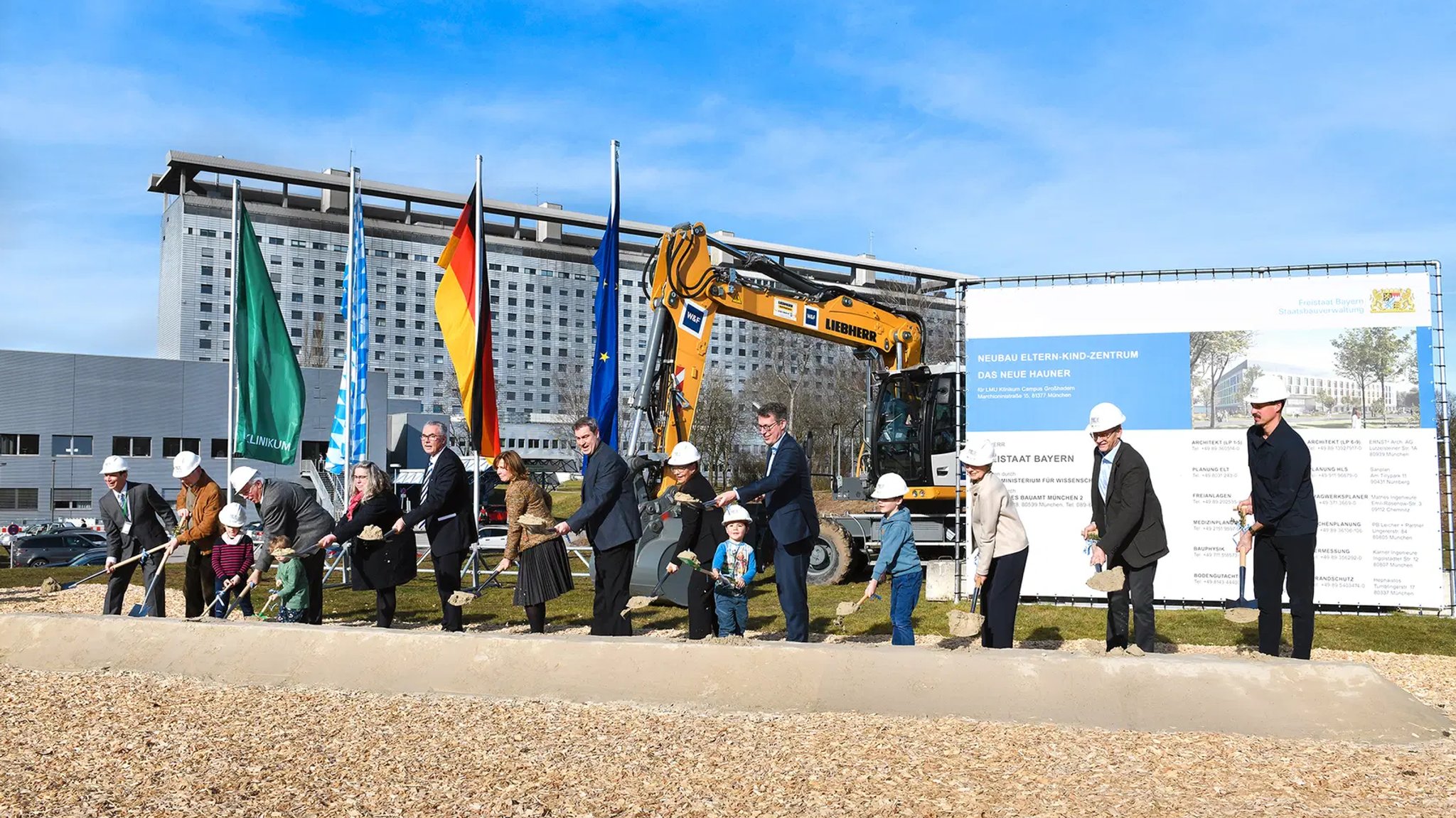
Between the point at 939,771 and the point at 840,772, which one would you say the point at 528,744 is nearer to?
the point at 840,772

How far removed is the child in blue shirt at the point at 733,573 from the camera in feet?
25.7

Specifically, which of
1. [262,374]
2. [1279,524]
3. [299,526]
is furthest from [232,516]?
[1279,524]

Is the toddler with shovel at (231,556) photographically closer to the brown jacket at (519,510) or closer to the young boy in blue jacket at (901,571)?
the brown jacket at (519,510)

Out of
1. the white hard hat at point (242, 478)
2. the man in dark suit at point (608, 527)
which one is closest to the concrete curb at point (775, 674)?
the man in dark suit at point (608, 527)

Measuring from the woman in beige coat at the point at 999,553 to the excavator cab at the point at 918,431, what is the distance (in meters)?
7.85

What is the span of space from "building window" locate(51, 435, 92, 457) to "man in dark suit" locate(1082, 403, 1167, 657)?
52010mm

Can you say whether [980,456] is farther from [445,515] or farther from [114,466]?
[114,466]

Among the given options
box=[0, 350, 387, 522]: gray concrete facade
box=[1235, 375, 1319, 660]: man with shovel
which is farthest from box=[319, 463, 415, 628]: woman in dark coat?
box=[0, 350, 387, 522]: gray concrete facade

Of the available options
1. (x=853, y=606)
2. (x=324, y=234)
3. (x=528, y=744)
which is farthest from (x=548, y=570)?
(x=324, y=234)

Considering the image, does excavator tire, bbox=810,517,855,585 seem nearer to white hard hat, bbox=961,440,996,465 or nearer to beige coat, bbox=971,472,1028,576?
white hard hat, bbox=961,440,996,465

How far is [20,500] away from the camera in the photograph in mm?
49406

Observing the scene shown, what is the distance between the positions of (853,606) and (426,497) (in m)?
3.27

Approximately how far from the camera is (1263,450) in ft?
22.7

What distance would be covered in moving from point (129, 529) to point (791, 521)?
574 centimetres
